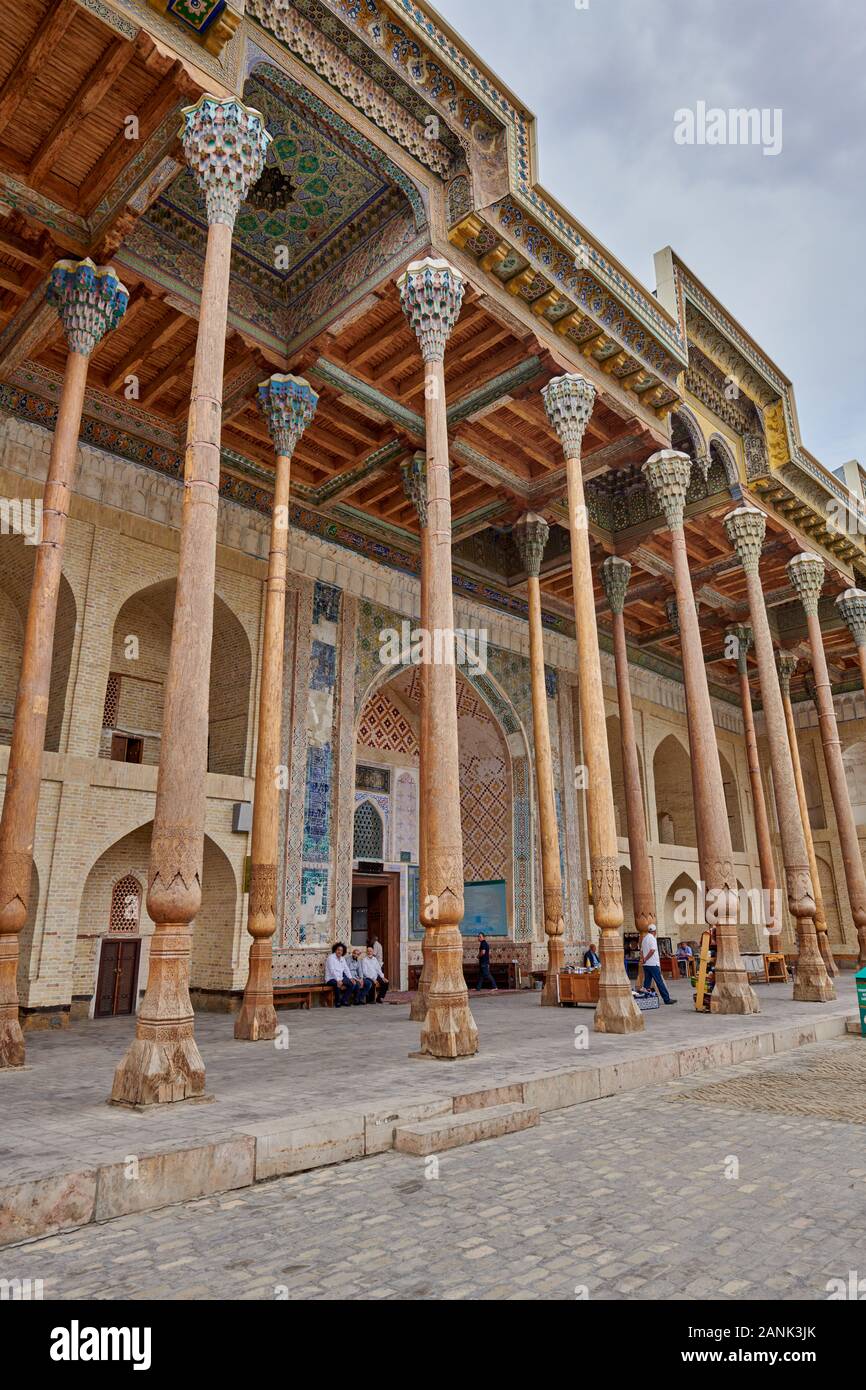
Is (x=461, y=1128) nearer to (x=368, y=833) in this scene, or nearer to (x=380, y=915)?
(x=368, y=833)

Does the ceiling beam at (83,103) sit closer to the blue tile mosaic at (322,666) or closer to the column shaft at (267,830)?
the column shaft at (267,830)

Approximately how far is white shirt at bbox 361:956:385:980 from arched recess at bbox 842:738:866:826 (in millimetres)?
15690

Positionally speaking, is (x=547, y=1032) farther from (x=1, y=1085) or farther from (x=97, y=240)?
(x=97, y=240)

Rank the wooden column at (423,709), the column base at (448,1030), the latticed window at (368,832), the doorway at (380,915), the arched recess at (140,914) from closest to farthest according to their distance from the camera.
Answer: the column base at (448,1030)
the wooden column at (423,709)
the arched recess at (140,914)
the latticed window at (368,832)
the doorway at (380,915)

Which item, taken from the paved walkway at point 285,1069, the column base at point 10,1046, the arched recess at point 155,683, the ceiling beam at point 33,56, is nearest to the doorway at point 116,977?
the paved walkway at point 285,1069

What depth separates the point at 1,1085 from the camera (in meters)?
5.45

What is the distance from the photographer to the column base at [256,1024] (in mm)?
7891

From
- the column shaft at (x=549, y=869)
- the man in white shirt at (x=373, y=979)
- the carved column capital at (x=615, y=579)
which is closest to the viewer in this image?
the column shaft at (x=549, y=869)

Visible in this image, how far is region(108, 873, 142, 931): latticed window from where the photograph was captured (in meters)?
11.1

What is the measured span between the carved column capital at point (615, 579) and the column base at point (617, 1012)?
25.6 feet

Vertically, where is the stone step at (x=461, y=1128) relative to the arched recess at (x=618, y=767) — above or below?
below

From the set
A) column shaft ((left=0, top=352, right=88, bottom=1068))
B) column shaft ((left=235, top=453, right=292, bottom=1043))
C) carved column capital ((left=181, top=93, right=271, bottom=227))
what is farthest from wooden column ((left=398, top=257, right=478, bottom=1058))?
column shaft ((left=0, top=352, right=88, bottom=1068))

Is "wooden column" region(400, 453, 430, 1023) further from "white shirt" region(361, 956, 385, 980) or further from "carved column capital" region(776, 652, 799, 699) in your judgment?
"carved column capital" region(776, 652, 799, 699)

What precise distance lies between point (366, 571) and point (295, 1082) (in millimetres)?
10236
